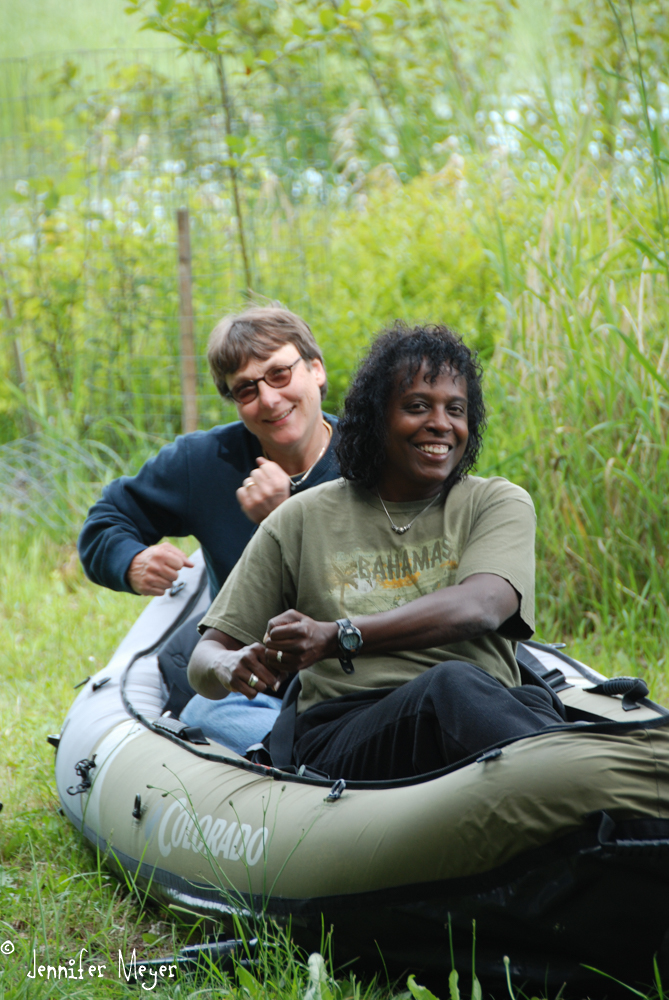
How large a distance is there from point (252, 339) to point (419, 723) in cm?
131

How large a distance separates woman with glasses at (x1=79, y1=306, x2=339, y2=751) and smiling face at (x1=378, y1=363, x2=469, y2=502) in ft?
1.73

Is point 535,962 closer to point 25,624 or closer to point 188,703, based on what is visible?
point 188,703

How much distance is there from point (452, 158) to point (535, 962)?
18.4ft

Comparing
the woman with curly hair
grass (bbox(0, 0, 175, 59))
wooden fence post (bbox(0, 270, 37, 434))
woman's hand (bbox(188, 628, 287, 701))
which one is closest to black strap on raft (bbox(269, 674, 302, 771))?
the woman with curly hair

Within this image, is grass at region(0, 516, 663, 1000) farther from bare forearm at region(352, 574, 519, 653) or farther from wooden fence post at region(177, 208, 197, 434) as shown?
wooden fence post at region(177, 208, 197, 434)

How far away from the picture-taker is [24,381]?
20.1 feet

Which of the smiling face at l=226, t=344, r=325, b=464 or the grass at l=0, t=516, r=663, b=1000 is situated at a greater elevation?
the smiling face at l=226, t=344, r=325, b=464

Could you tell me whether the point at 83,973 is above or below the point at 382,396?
below

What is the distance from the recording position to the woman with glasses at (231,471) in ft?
8.87

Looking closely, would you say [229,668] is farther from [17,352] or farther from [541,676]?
[17,352]

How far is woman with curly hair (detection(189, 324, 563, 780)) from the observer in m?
1.94

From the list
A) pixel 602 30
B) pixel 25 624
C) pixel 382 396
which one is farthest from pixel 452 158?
pixel 382 396

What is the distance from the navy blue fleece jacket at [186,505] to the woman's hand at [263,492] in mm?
161

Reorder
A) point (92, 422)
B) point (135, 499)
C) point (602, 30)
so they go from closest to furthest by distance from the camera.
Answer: point (135, 499), point (92, 422), point (602, 30)
